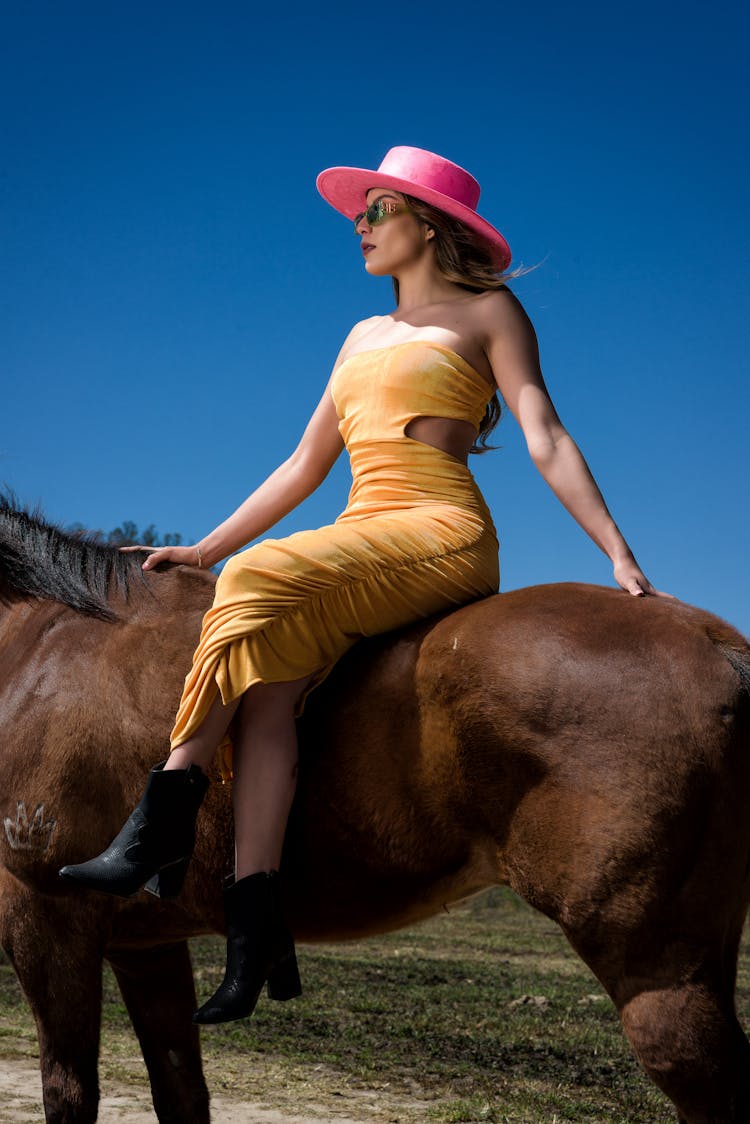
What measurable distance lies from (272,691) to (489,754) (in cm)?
58

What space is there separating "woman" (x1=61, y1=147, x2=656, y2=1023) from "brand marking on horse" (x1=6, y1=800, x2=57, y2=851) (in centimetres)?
54

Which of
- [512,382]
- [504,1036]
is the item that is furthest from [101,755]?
[504,1036]

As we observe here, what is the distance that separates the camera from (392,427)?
2.96 meters

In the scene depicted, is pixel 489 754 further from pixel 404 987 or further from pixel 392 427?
pixel 404 987

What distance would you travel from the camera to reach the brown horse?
93.3 inches

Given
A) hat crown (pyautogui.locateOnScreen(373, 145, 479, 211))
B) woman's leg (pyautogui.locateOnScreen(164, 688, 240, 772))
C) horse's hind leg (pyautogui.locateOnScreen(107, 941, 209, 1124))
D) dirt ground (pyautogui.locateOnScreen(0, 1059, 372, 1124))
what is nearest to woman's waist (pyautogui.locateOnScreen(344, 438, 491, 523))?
woman's leg (pyautogui.locateOnScreen(164, 688, 240, 772))

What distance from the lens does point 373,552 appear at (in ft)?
9.12

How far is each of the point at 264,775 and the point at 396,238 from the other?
1619 millimetres

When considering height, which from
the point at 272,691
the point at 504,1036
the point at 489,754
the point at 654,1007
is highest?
the point at 272,691

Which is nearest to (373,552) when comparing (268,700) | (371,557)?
(371,557)

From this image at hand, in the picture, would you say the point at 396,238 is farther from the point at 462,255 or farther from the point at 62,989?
the point at 62,989

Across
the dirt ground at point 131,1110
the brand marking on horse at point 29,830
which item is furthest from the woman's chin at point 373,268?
the dirt ground at point 131,1110

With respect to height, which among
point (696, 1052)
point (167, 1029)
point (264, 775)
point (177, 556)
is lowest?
point (167, 1029)

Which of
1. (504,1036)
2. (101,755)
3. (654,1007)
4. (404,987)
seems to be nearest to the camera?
(654,1007)
